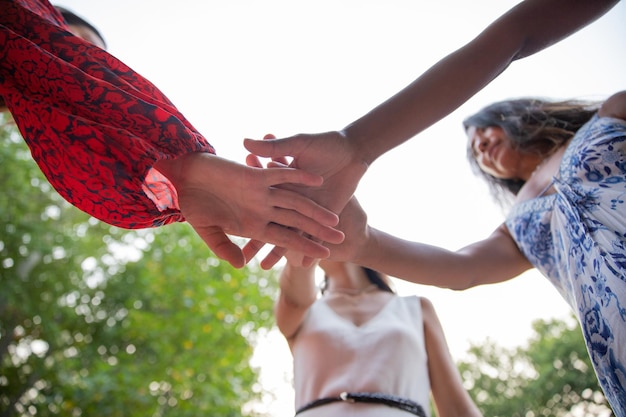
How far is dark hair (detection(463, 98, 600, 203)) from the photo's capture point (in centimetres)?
218

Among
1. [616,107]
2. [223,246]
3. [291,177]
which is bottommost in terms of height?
[223,246]

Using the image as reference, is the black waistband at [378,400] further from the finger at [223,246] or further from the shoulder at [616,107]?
the shoulder at [616,107]

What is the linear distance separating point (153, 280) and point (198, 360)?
1.63m

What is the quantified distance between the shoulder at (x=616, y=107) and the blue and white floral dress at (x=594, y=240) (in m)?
0.04

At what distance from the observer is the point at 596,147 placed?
59.3 inches

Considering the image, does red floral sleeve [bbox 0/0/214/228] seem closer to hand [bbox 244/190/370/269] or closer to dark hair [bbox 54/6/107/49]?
hand [bbox 244/190/370/269]

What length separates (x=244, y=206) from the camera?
141cm

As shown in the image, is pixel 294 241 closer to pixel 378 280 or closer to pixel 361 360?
pixel 361 360

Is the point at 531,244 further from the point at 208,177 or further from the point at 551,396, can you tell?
the point at 551,396

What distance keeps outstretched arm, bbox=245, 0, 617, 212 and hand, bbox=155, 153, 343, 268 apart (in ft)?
0.26

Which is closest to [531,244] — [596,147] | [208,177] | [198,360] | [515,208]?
[515,208]

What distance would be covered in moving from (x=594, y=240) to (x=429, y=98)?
2.16ft

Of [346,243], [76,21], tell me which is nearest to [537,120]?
[346,243]

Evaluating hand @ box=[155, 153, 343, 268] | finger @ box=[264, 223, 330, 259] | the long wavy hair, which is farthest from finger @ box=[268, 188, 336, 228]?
the long wavy hair
